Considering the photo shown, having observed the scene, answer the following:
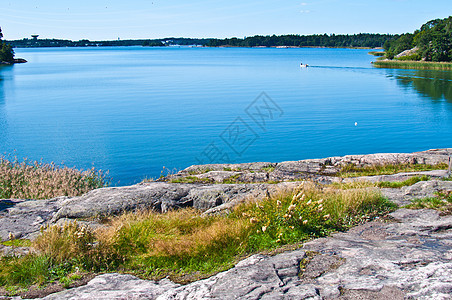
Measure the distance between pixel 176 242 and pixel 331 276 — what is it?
2.59m

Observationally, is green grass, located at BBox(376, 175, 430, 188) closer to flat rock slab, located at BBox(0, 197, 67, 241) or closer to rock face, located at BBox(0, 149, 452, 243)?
rock face, located at BBox(0, 149, 452, 243)

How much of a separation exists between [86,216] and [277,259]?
513cm

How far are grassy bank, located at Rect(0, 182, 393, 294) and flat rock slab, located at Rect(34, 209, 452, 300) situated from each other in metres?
0.41

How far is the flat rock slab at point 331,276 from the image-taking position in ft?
15.7

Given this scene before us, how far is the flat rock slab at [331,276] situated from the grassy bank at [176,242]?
413 mm

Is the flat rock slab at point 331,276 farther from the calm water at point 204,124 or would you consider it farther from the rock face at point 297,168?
the calm water at point 204,124

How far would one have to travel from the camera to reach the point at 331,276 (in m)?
5.26

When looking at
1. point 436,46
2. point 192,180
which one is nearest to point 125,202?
point 192,180

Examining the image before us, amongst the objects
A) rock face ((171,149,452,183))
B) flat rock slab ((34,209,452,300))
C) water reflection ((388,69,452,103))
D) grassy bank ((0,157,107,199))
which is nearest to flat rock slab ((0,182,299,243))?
flat rock slab ((34,209,452,300))

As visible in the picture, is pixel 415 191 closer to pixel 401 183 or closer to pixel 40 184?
pixel 401 183

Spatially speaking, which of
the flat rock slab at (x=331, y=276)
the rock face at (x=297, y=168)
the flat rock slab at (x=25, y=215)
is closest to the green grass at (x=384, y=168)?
the rock face at (x=297, y=168)

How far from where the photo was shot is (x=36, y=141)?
31031 mm

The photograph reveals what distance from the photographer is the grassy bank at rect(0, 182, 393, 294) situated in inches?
242

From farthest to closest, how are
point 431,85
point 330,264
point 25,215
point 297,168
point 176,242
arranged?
point 431,85
point 297,168
point 25,215
point 176,242
point 330,264
